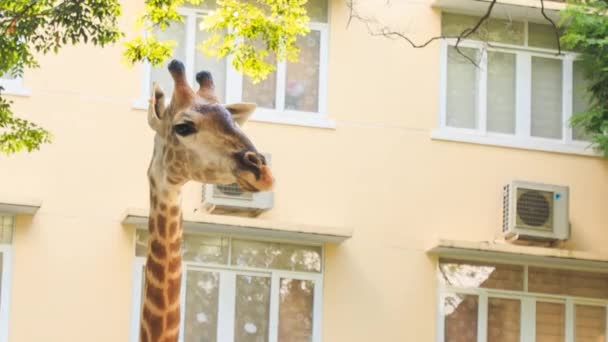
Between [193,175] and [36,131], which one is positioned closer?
[193,175]

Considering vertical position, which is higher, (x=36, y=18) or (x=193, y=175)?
(x=36, y=18)

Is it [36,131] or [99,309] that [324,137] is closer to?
[99,309]

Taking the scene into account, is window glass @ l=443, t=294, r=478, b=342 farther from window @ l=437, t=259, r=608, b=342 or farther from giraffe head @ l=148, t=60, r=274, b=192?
giraffe head @ l=148, t=60, r=274, b=192

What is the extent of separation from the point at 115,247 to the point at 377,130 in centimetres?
352

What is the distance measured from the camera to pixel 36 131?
54.9 ft

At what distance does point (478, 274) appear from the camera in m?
23.1

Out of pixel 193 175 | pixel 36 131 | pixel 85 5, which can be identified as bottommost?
pixel 193 175

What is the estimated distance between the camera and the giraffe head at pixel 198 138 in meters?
11.2

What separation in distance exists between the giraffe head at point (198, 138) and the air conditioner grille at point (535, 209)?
11.2m

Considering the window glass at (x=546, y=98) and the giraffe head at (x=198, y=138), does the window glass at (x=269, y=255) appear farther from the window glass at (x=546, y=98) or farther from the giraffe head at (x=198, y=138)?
the giraffe head at (x=198, y=138)

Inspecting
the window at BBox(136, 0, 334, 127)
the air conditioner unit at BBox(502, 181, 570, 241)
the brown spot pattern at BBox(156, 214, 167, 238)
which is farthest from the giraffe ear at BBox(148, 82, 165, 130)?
the air conditioner unit at BBox(502, 181, 570, 241)

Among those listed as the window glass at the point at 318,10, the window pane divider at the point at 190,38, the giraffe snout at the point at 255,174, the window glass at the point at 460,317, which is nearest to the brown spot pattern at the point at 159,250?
the giraffe snout at the point at 255,174

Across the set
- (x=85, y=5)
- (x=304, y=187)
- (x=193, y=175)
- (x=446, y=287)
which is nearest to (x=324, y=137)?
(x=304, y=187)

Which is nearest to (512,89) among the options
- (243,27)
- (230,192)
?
(230,192)
